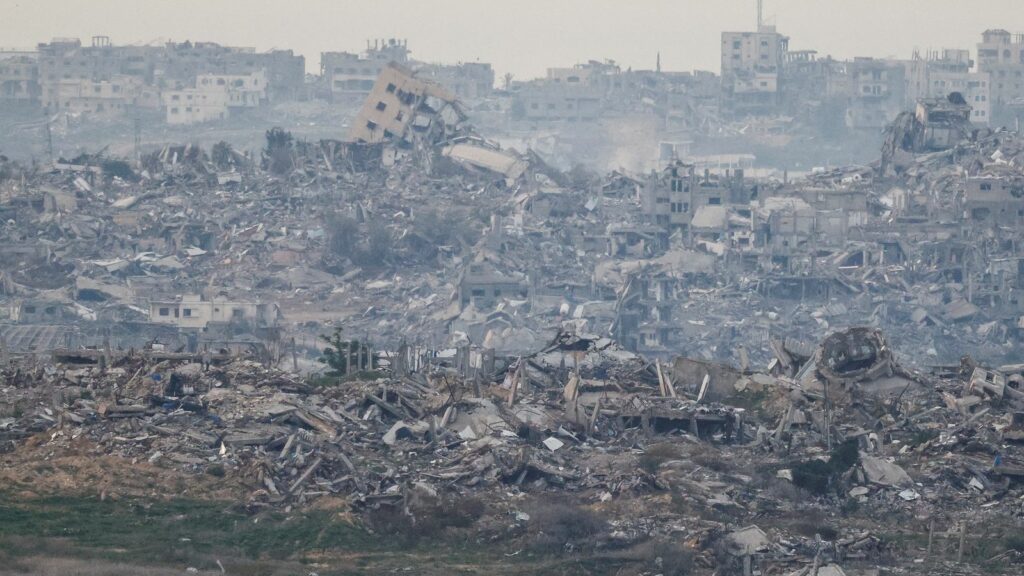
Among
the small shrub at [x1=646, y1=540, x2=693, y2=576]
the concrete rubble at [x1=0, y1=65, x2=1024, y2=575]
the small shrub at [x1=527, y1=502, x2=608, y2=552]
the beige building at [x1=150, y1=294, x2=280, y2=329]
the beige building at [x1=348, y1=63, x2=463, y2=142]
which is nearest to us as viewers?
the small shrub at [x1=646, y1=540, x2=693, y2=576]

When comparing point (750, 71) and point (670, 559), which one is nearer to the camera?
point (670, 559)

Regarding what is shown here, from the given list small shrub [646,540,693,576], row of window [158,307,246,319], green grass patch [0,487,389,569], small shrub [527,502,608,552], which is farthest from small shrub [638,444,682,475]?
row of window [158,307,246,319]

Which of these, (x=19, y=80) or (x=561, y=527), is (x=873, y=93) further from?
(x=561, y=527)

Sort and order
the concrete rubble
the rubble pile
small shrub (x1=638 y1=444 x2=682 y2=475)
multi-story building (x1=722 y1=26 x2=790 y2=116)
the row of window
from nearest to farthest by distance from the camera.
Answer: the rubble pile < the concrete rubble < small shrub (x1=638 y1=444 x2=682 y2=475) < the row of window < multi-story building (x1=722 y1=26 x2=790 y2=116)

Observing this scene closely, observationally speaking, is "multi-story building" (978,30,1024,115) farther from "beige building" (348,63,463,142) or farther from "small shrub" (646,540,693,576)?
"small shrub" (646,540,693,576)

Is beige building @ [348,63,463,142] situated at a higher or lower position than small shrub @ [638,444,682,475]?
higher

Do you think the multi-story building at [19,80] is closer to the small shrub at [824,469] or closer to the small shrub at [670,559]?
the small shrub at [824,469]

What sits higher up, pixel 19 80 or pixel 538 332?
pixel 19 80

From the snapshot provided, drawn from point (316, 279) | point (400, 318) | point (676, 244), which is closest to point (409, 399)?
point (400, 318)

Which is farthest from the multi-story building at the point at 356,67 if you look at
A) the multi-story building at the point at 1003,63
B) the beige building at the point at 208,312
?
the beige building at the point at 208,312

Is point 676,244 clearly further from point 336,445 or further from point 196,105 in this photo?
point 196,105

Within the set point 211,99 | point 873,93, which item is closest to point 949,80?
point 873,93

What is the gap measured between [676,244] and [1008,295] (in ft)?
32.2

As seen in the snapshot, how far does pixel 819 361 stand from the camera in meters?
28.6
